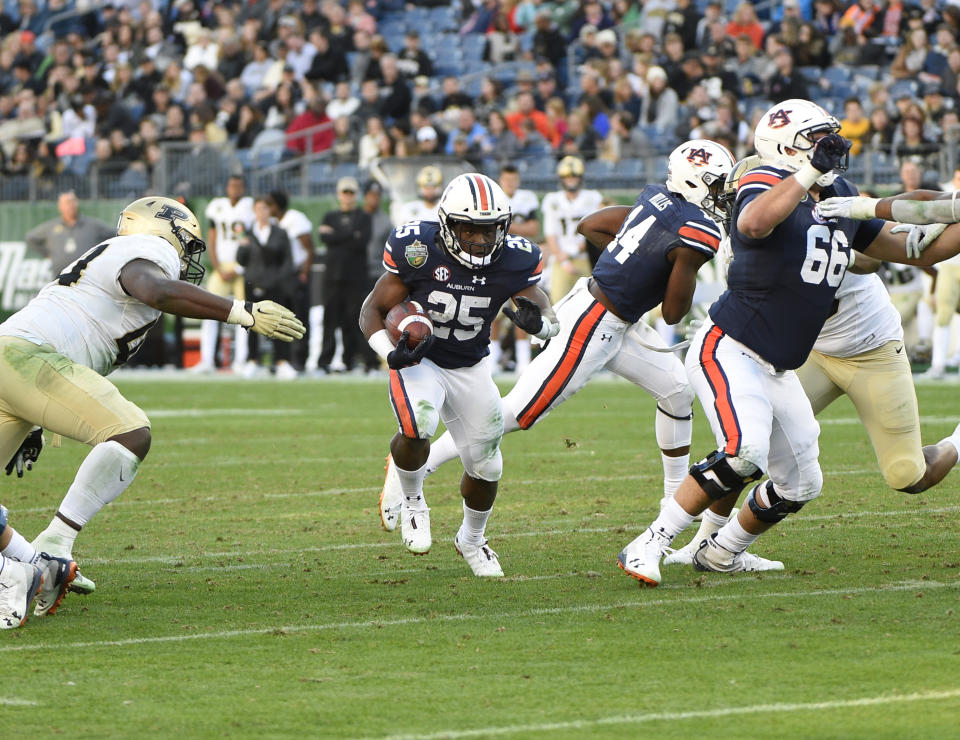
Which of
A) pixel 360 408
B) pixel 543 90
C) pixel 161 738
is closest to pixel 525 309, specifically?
pixel 161 738

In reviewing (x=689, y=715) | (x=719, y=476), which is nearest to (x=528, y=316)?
(x=719, y=476)

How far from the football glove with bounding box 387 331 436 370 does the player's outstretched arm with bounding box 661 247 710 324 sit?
1280 millimetres

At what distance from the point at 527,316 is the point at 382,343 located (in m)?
0.59

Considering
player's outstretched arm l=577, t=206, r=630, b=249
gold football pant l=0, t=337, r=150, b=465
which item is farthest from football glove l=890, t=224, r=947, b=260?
gold football pant l=0, t=337, r=150, b=465

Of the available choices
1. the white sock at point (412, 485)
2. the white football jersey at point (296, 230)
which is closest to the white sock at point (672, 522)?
the white sock at point (412, 485)

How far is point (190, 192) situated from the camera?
747 inches

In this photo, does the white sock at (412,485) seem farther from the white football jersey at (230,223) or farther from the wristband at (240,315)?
the white football jersey at (230,223)

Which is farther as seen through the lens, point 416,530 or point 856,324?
point 416,530

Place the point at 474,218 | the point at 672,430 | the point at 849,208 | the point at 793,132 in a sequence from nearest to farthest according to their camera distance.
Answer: the point at 849,208
the point at 793,132
the point at 474,218
the point at 672,430

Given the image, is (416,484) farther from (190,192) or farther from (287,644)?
(190,192)

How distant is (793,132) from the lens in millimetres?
5570

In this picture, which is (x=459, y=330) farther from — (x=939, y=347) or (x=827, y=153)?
(x=939, y=347)

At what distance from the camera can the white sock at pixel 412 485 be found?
641cm

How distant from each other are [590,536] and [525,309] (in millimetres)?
1240
